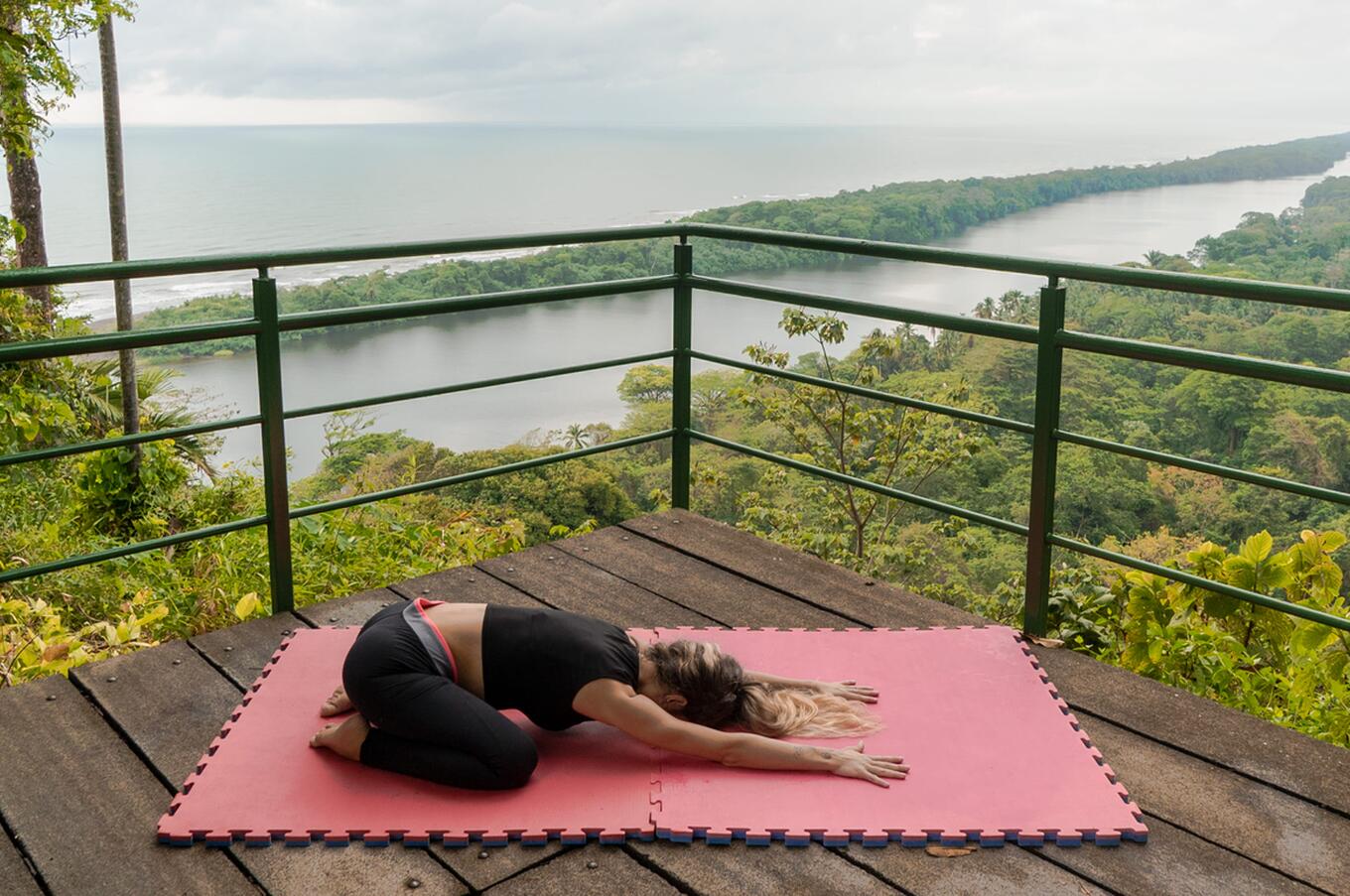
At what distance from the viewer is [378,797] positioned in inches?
100

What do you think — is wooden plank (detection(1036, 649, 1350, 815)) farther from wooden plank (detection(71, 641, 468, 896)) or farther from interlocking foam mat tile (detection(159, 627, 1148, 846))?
wooden plank (detection(71, 641, 468, 896))

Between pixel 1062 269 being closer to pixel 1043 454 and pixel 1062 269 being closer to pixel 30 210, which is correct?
pixel 1043 454

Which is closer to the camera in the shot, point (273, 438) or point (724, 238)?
point (273, 438)

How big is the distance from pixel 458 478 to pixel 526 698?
4.70ft

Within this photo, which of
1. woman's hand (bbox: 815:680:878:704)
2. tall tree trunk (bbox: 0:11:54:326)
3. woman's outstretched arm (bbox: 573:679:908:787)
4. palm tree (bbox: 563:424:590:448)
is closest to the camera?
woman's outstretched arm (bbox: 573:679:908:787)

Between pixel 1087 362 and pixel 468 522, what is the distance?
7.65 metres

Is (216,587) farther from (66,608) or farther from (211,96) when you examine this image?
(211,96)

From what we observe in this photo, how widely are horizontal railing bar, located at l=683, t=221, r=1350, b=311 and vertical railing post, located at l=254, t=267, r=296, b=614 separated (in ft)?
5.02

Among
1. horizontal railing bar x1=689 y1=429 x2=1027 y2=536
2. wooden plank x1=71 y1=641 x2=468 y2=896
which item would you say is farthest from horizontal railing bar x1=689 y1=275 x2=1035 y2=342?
wooden plank x1=71 y1=641 x2=468 y2=896

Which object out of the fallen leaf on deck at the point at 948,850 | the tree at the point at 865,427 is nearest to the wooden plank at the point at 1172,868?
the fallen leaf on deck at the point at 948,850

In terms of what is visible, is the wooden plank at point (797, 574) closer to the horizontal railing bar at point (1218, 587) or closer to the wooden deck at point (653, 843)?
the wooden deck at point (653, 843)

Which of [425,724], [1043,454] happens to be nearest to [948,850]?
[425,724]

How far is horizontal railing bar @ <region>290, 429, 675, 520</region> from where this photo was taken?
145 inches

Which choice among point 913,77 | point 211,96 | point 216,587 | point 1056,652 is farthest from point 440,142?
point 1056,652
